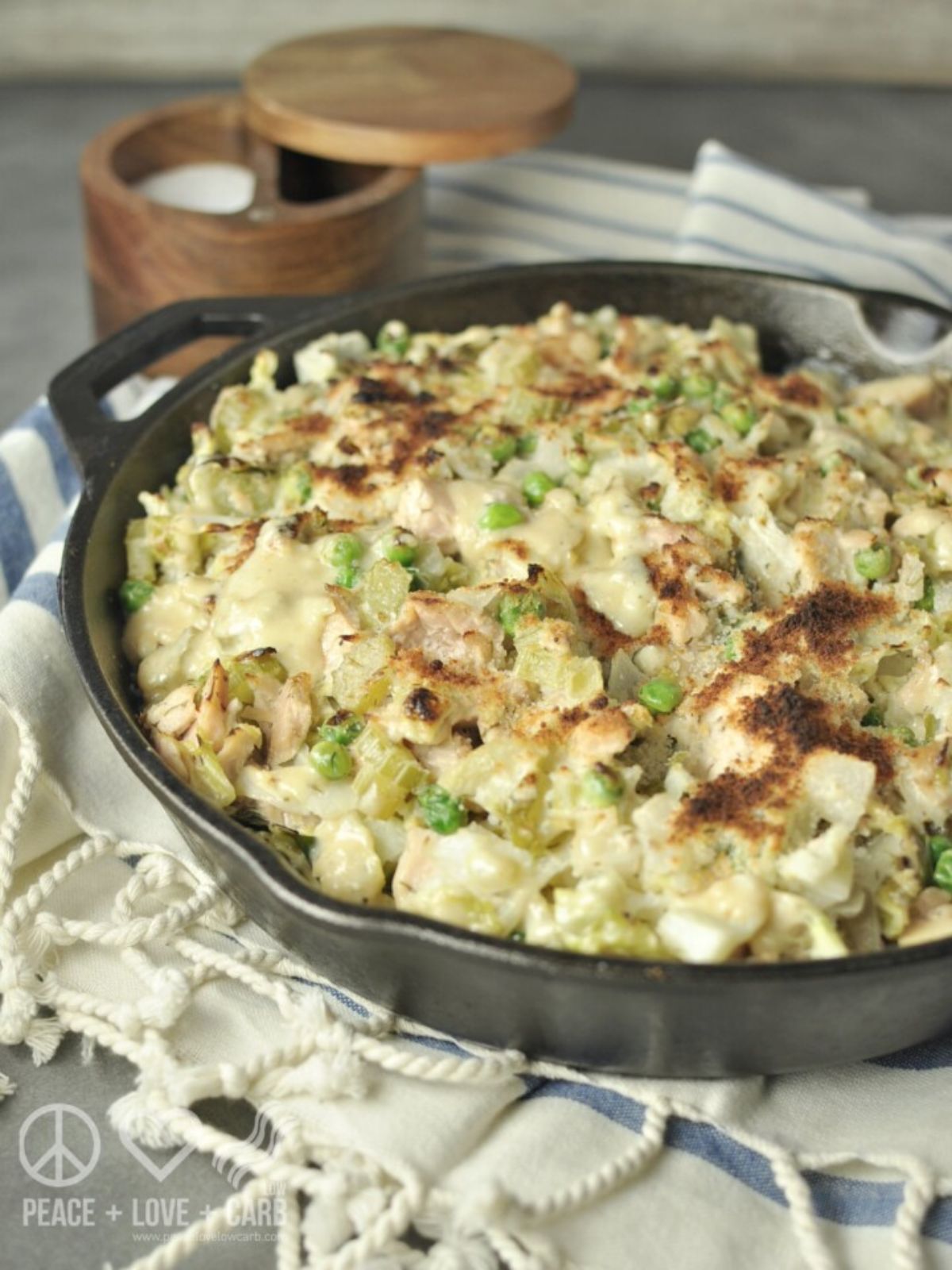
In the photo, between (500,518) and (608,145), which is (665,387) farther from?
(608,145)

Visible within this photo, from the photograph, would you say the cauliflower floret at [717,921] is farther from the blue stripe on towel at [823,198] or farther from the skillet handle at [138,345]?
the blue stripe on towel at [823,198]

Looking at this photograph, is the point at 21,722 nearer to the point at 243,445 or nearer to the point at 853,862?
the point at 243,445

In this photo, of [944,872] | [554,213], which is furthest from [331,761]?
[554,213]

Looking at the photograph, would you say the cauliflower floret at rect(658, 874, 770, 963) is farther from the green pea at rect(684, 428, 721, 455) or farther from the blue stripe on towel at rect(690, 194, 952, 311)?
the blue stripe on towel at rect(690, 194, 952, 311)

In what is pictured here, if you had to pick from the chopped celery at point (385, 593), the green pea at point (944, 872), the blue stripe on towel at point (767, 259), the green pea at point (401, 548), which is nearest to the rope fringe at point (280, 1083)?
the green pea at point (944, 872)

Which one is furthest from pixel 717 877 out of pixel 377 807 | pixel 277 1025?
pixel 277 1025
